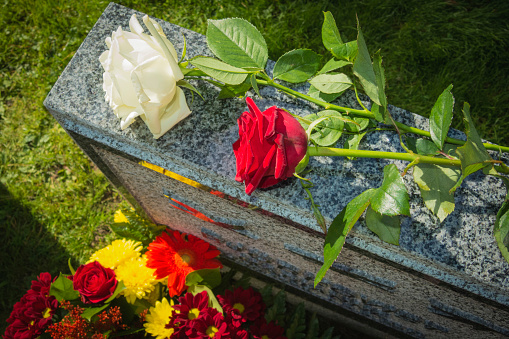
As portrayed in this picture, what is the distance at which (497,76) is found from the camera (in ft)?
7.41

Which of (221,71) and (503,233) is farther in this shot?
(221,71)

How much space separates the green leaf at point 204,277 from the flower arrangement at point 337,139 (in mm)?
623

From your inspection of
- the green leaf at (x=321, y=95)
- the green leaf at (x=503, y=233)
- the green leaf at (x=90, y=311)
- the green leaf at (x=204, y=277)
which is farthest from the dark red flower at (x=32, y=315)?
the green leaf at (x=503, y=233)

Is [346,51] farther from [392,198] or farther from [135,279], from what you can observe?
[135,279]

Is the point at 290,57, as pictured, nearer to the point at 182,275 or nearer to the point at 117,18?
the point at 117,18

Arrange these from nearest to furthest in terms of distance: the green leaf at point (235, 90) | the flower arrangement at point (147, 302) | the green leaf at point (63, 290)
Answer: the green leaf at point (235, 90) < the flower arrangement at point (147, 302) < the green leaf at point (63, 290)

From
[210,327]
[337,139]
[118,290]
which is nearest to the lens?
[337,139]

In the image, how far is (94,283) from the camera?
1397 mm

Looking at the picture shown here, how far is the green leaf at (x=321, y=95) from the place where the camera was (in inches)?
46.8

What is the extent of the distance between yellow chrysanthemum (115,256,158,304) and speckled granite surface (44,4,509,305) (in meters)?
0.57

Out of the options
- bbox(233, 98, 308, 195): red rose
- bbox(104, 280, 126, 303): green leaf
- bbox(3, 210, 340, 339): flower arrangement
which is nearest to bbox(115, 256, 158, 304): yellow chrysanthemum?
bbox(3, 210, 340, 339): flower arrangement

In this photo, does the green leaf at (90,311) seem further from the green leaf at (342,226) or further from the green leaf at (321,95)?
the green leaf at (321,95)

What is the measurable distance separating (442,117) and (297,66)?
0.41 metres

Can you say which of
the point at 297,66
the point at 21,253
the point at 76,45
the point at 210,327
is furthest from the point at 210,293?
the point at 76,45
